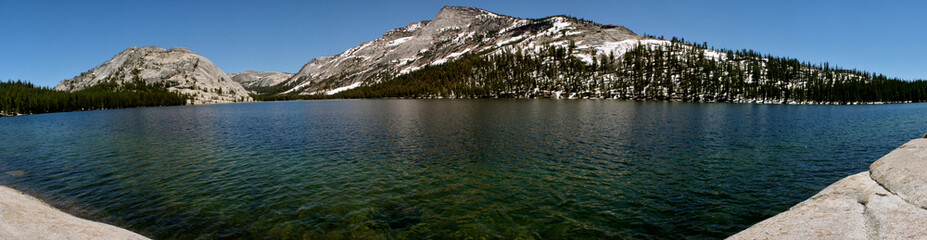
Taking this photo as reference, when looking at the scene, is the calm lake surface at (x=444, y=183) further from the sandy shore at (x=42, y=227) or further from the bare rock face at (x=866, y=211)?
the sandy shore at (x=42, y=227)

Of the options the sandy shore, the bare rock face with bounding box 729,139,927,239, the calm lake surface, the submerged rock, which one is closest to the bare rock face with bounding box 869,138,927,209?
the bare rock face with bounding box 729,139,927,239

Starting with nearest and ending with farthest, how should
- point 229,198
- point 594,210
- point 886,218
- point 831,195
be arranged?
point 886,218
point 831,195
point 594,210
point 229,198

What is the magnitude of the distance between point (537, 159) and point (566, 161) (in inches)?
108

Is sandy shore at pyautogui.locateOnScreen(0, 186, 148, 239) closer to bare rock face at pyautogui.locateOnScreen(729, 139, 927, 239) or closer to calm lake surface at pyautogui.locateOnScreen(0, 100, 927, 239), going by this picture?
calm lake surface at pyautogui.locateOnScreen(0, 100, 927, 239)

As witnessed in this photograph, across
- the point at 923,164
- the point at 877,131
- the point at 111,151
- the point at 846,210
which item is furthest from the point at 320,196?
the point at 877,131

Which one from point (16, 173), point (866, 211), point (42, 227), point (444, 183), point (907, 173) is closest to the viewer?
point (42, 227)

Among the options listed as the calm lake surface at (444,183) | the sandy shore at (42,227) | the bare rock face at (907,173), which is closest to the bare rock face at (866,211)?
the bare rock face at (907,173)

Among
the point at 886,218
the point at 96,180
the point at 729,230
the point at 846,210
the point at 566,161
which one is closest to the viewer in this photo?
the point at 886,218

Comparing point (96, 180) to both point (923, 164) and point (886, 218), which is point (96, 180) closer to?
point (886, 218)

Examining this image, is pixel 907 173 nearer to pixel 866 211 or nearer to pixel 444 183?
pixel 866 211

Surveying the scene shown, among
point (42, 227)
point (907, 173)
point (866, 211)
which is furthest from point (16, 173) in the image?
point (907, 173)

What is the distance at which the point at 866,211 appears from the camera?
37.9 feet

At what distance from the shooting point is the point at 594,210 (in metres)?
20.2

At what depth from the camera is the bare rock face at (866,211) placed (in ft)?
33.2
